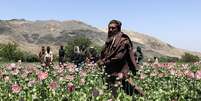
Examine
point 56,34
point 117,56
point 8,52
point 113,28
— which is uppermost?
point 113,28

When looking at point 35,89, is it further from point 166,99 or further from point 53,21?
point 53,21

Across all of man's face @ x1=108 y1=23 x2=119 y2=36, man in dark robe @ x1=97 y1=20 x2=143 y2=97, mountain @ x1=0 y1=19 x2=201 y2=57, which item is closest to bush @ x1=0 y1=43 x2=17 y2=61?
man in dark robe @ x1=97 y1=20 x2=143 y2=97

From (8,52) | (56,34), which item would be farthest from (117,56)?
(56,34)

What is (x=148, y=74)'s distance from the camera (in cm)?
1534

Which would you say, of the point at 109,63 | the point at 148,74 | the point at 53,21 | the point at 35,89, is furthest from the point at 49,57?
the point at 53,21

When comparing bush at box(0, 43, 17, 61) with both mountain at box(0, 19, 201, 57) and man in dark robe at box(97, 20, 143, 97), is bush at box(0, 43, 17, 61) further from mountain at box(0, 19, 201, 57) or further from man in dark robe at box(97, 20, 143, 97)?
mountain at box(0, 19, 201, 57)

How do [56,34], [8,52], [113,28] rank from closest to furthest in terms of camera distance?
[113,28] < [8,52] < [56,34]

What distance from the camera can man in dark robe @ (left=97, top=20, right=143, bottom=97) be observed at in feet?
36.9

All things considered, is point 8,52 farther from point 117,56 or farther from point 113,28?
point 113,28

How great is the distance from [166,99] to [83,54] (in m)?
19.9

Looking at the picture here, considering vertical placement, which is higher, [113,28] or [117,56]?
[113,28]

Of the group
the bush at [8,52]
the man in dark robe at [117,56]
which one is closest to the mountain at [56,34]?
the bush at [8,52]

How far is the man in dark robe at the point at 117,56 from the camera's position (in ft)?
36.9

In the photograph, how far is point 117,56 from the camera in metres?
11.3
